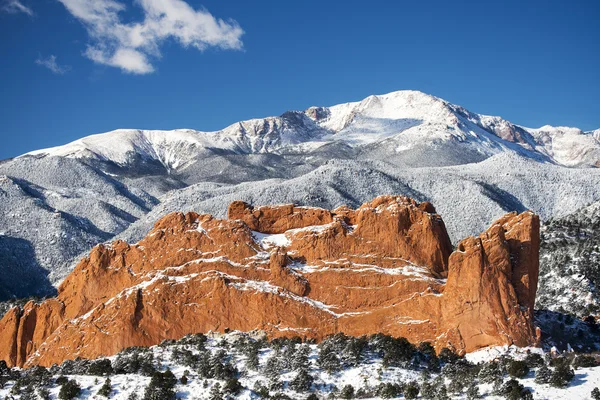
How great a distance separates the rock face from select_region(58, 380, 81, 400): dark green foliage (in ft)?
41.1

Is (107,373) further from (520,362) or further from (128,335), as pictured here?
(520,362)

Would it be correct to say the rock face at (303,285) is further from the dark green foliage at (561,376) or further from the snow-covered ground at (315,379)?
the dark green foliage at (561,376)

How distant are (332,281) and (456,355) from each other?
541 inches

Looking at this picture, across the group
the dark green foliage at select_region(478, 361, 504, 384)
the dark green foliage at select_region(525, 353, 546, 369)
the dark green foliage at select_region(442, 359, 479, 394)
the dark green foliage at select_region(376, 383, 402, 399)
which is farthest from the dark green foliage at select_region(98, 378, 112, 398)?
the dark green foliage at select_region(525, 353, 546, 369)

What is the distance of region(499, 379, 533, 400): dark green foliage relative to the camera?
5919 centimetres

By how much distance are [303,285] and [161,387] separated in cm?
1839

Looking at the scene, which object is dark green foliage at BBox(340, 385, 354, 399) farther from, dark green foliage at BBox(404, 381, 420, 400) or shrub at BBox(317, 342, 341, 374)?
dark green foliage at BBox(404, 381, 420, 400)

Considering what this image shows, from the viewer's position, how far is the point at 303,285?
75938 millimetres

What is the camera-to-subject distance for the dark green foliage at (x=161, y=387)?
61.8 metres

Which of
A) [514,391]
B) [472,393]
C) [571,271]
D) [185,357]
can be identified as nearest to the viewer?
[514,391]

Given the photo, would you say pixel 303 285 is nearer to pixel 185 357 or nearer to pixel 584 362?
pixel 185 357

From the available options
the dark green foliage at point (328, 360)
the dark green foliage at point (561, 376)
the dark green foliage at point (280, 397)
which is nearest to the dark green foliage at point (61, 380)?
the dark green foliage at point (280, 397)

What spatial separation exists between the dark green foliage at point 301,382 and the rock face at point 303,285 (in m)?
10.1

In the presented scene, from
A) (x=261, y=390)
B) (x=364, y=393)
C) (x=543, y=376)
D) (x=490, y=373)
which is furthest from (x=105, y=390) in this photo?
(x=543, y=376)
